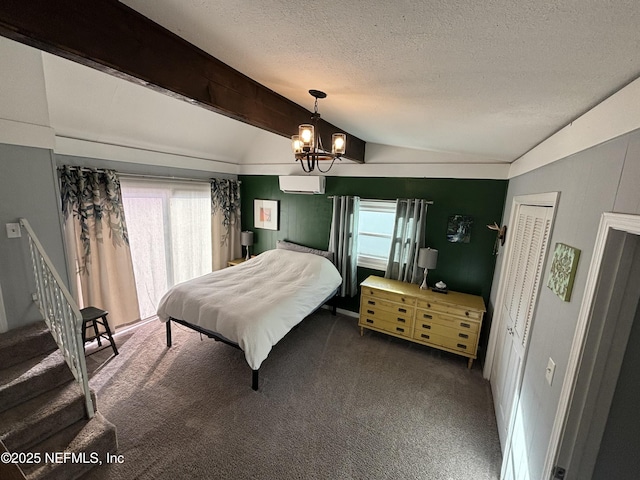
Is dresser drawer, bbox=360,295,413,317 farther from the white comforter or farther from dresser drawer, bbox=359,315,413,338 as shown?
the white comforter

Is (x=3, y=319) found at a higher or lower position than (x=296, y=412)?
higher

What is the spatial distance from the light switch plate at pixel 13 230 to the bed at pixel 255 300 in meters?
1.35

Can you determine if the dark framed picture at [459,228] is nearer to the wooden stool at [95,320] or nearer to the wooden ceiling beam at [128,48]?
the wooden ceiling beam at [128,48]

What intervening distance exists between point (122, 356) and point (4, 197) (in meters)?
1.90

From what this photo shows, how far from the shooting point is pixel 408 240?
3670 mm

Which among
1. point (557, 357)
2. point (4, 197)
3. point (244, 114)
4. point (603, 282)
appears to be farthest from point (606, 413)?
point (4, 197)

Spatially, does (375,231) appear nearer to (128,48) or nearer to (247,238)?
(247,238)

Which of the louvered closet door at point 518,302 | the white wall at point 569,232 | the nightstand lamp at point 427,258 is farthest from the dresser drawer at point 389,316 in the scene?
the white wall at point 569,232

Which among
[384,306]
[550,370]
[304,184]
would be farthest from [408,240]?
[550,370]

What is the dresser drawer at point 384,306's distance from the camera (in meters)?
3.33

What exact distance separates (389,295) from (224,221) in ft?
10.3

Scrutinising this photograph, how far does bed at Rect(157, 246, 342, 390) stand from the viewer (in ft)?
8.50

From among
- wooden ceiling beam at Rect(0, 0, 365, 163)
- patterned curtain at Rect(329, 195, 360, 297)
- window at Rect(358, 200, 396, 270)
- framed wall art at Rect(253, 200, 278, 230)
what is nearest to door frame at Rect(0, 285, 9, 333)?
wooden ceiling beam at Rect(0, 0, 365, 163)

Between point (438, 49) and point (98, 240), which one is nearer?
point (438, 49)
